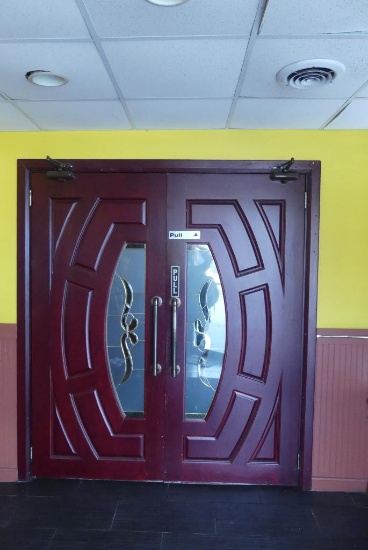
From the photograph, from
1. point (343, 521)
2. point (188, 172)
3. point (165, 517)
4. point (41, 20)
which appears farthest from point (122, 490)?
point (41, 20)

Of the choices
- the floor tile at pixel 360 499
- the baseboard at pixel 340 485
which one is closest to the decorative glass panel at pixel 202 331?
the baseboard at pixel 340 485

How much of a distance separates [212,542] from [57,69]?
2.72m

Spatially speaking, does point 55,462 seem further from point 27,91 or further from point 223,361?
point 27,91

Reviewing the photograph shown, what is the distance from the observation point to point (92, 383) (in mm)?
2965

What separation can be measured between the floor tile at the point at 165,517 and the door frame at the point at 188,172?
78 cm

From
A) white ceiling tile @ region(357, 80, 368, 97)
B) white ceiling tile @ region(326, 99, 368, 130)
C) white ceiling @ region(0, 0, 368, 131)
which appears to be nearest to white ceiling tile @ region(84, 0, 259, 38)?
white ceiling @ region(0, 0, 368, 131)

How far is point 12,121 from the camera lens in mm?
2729

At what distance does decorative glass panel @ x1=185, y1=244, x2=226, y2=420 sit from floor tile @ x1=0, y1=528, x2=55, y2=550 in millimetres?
1130

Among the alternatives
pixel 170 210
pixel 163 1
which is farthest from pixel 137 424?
pixel 163 1

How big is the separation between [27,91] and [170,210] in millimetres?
1138

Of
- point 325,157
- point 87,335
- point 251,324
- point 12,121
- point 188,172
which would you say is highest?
point 12,121

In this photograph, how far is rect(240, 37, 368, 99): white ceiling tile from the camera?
175 centimetres

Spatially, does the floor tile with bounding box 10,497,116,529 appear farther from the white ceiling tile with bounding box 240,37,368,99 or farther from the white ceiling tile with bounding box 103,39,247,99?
the white ceiling tile with bounding box 240,37,368,99

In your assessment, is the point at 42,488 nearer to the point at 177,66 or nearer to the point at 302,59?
the point at 177,66
